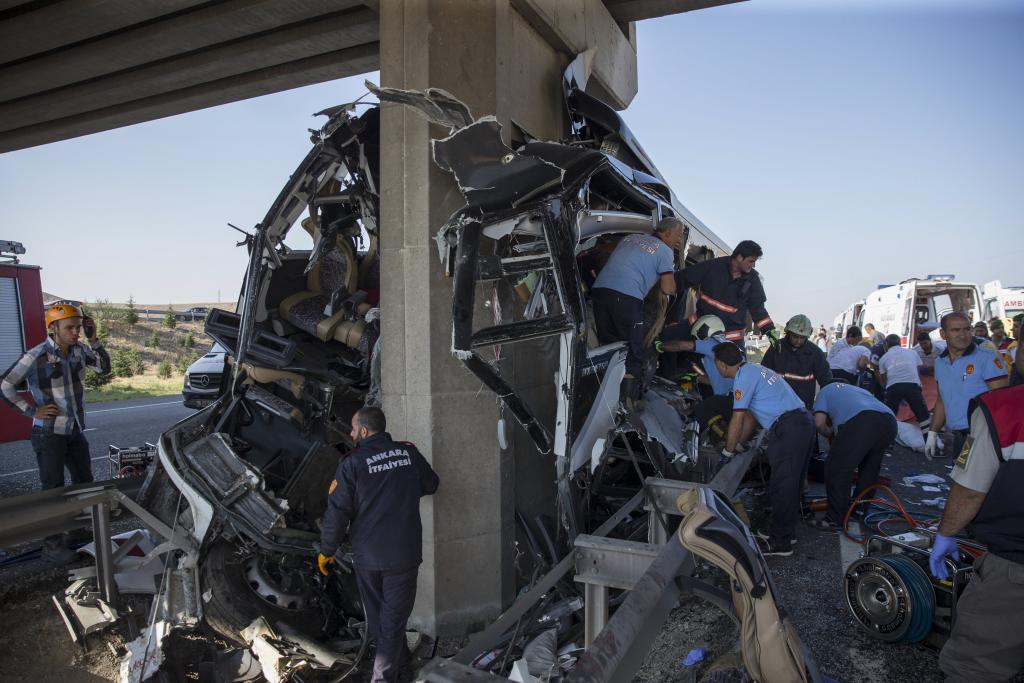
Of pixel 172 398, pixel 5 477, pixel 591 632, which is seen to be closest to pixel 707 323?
pixel 591 632

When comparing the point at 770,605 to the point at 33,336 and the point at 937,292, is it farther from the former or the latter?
the point at 937,292

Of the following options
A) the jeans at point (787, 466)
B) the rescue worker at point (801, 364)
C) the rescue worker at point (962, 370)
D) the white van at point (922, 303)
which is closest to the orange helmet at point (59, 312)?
the jeans at point (787, 466)

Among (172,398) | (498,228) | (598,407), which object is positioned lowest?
(172,398)

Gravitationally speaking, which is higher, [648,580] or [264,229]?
[264,229]

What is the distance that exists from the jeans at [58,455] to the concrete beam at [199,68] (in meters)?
3.89

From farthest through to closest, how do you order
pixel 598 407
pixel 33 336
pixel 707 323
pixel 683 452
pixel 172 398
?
pixel 172 398
pixel 33 336
pixel 707 323
pixel 683 452
pixel 598 407

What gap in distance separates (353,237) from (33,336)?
287 inches

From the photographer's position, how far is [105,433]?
34.3 feet

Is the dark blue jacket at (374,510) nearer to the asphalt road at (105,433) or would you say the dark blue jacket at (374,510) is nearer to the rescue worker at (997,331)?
the asphalt road at (105,433)

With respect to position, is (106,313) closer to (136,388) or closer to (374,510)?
(136,388)

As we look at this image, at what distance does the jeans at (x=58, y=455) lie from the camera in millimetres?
5113

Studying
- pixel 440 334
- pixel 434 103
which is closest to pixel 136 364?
pixel 440 334

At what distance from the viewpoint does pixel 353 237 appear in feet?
17.7

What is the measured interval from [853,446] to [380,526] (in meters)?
3.98
